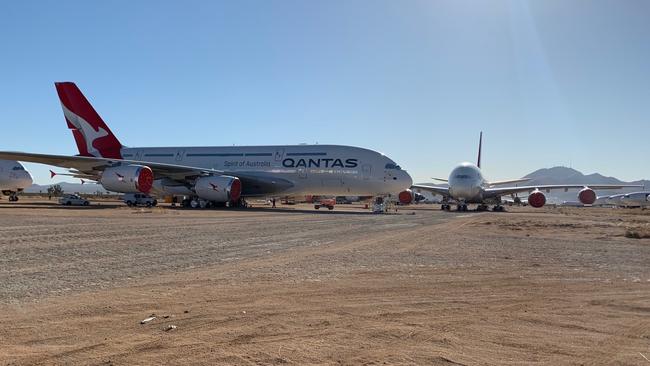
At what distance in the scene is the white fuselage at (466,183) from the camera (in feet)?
138

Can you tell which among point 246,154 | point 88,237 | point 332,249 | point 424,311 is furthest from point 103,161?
point 424,311

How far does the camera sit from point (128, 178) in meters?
30.2

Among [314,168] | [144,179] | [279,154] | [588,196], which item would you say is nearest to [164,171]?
[144,179]

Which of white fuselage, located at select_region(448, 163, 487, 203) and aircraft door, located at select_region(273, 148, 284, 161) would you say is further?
white fuselage, located at select_region(448, 163, 487, 203)

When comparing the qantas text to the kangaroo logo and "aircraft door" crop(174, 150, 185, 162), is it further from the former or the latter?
the kangaroo logo

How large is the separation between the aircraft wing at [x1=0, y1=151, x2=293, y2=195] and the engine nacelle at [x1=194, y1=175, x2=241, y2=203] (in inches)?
42.8

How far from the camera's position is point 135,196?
43094 mm

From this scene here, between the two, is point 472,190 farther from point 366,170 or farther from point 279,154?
point 279,154

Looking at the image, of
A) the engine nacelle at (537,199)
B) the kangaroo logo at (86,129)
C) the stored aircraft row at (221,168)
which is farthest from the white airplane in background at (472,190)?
the kangaroo logo at (86,129)

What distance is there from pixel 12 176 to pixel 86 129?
6.81 meters

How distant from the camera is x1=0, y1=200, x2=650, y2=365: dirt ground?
4.20 meters

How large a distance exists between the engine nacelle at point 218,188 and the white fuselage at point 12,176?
49.7 ft

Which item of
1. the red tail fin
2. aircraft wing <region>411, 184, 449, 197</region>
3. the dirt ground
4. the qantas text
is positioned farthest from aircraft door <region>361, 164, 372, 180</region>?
the dirt ground

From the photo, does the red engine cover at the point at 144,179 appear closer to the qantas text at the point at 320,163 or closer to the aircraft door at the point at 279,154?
the aircraft door at the point at 279,154
